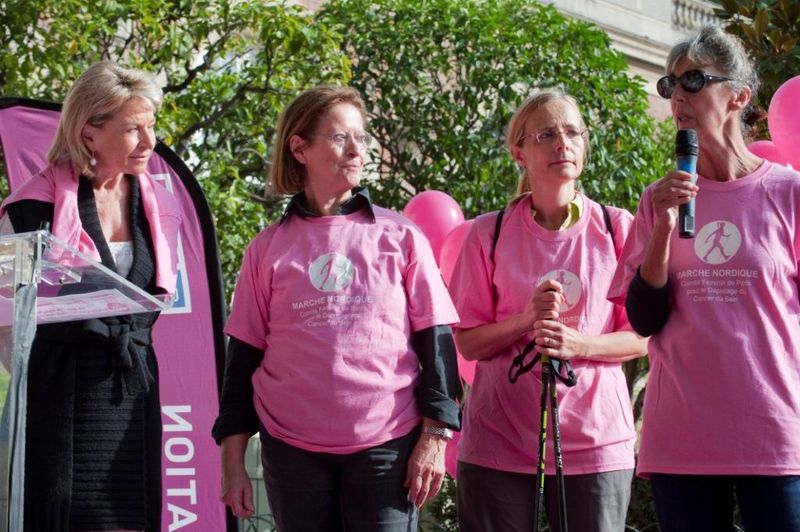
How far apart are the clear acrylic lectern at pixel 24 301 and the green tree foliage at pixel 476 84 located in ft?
27.2

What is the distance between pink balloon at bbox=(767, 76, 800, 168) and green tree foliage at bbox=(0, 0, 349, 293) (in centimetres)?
380

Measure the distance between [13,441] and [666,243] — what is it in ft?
5.82

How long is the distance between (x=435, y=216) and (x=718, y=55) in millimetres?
3217

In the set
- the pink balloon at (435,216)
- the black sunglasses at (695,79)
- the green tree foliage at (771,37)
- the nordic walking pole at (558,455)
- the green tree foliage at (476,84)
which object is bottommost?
the nordic walking pole at (558,455)

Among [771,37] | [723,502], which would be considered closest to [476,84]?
[771,37]

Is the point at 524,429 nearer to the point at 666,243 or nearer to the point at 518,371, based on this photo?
the point at 518,371

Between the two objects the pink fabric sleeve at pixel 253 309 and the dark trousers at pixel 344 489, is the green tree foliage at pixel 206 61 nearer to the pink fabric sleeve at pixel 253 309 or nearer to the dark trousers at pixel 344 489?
the pink fabric sleeve at pixel 253 309

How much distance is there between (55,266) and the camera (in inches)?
136

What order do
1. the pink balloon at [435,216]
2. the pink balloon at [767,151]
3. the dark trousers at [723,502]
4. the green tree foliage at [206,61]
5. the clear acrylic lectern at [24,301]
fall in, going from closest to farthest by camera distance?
the clear acrylic lectern at [24,301] < the dark trousers at [723,502] < the pink balloon at [767,151] < the pink balloon at [435,216] < the green tree foliage at [206,61]

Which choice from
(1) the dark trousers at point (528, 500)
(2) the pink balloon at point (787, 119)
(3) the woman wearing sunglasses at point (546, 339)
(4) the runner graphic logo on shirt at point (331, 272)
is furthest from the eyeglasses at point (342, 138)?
(2) the pink balloon at point (787, 119)

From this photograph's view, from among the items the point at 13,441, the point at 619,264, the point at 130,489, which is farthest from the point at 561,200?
the point at 13,441

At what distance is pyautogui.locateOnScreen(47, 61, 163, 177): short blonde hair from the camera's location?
4328mm

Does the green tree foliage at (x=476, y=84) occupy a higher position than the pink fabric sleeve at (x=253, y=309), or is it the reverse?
the green tree foliage at (x=476, y=84)

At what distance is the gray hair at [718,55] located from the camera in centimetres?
389
